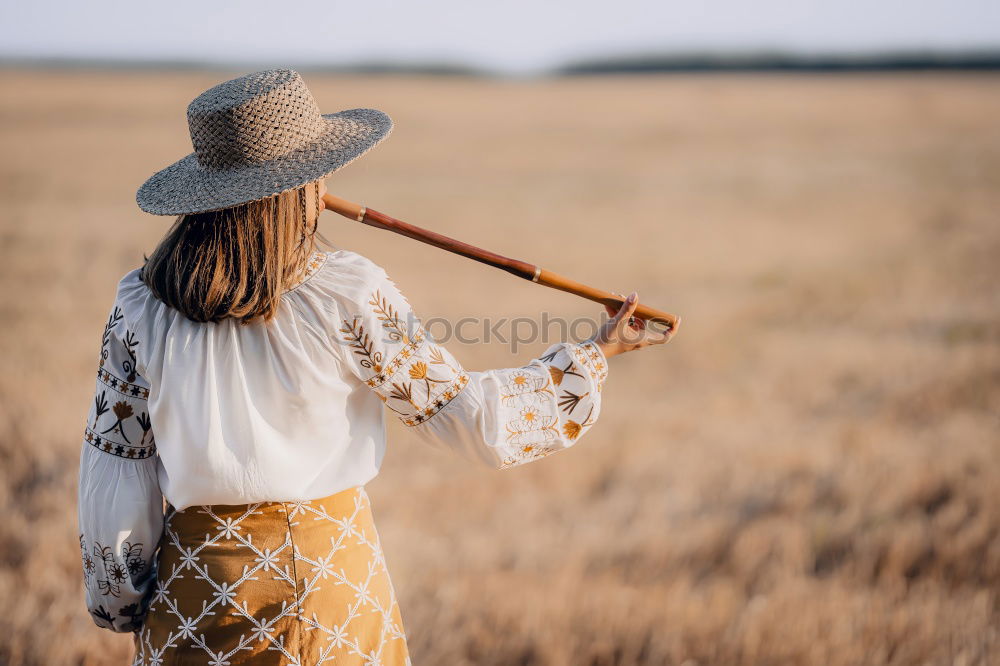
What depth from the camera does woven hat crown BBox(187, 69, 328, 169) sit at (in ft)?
5.09

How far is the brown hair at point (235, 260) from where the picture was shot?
1.50 m

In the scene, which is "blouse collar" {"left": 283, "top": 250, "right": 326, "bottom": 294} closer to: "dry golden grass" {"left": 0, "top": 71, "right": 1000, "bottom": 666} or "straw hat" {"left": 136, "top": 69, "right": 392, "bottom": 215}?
"straw hat" {"left": 136, "top": 69, "right": 392, "bottom": 215}

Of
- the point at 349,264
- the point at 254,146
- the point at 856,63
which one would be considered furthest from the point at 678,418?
the point at 856,63

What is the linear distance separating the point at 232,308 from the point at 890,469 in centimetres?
406

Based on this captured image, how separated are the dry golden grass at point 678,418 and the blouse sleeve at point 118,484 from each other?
1328 millimetres

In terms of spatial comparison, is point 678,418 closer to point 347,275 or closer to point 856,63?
point 347,275

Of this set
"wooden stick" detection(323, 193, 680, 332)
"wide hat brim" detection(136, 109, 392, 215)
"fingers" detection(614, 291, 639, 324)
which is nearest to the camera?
"wide hat brim" detection(136, 109, 392, 215)

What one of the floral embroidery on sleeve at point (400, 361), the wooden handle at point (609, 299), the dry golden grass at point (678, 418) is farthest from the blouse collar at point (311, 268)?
the dry golden grass at point (678, 418)

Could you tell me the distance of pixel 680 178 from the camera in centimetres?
1770

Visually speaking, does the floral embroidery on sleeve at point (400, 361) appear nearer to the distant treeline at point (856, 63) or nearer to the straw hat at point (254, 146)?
→ the straw hat at point (254, 146)

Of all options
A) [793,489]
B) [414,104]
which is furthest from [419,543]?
[414,104]

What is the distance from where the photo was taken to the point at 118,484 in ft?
5.36

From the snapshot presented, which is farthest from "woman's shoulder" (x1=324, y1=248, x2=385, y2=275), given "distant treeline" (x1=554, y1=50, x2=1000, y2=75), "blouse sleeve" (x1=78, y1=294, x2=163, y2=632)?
"distant treeline" (x1=554, y1=50, x2=1000, y2=75)

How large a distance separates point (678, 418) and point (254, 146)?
464cm
